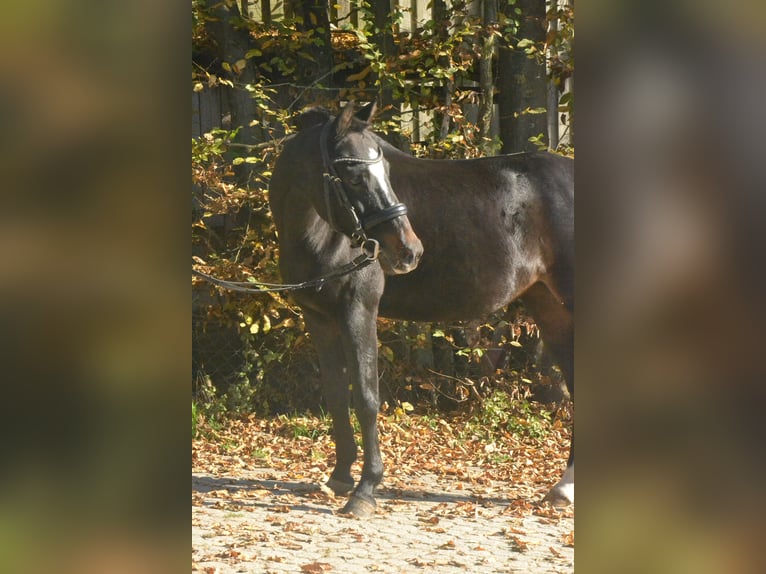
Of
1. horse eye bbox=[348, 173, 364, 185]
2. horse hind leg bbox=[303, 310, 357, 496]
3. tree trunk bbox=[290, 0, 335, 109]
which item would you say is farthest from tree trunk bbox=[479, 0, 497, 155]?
horse eye bbox=[348, 173, 364, 185]

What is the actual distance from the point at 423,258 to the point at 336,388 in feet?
2.71

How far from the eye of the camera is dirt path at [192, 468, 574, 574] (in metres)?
4.02

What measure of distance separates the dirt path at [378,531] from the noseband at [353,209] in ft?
4.31

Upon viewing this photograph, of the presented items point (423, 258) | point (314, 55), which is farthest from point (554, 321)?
point (314, 55)

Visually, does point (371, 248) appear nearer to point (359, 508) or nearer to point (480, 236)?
Result: point (480, 236)

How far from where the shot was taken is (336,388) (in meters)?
5.11

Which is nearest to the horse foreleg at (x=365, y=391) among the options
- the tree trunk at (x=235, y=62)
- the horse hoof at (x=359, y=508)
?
the horse hoof at (x=359, y=508)

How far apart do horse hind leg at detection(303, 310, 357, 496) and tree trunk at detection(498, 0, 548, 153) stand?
2926mm

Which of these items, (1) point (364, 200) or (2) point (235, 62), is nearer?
(1) point (364, 200)

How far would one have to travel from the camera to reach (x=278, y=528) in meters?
4.57

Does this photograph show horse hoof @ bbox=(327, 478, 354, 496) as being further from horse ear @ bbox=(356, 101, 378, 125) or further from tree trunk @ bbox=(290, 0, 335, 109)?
tree trunk @ bbox=(290, 0, 335, 109)
